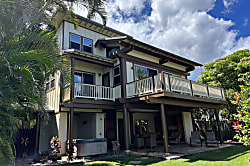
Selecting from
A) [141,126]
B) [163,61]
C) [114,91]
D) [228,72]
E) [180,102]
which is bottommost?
[141,126]

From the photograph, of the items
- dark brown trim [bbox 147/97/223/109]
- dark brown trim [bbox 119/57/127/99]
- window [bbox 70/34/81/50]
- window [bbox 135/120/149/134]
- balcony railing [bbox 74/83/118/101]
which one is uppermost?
window [bbox 70/34/81/50]

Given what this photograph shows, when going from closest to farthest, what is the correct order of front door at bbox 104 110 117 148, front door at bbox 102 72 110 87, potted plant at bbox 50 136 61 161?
potted plant at bbox 50 136 61 161, front door at bbox 104 110 117 148, front door at bbox 102 72 110 87

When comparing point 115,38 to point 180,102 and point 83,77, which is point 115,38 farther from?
point 180,102

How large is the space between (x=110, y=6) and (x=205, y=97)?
26.3ft

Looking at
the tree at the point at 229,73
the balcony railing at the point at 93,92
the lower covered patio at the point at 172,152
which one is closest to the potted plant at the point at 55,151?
the balcony railing at the point at 93,92

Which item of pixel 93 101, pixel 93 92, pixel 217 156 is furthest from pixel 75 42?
pixel 217 156

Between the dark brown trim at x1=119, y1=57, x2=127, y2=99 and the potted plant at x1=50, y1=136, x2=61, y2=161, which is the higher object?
the dark brown trim at x1=119, y1=57, x2=127, y2=99

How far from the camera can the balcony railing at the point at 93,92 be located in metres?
9.38

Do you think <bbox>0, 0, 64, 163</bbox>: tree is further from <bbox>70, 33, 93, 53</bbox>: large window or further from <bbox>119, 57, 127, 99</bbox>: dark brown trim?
<bbox>70, 33, 93, 53</bbox>: large window

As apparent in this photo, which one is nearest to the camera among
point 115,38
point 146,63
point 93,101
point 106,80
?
point 93,101

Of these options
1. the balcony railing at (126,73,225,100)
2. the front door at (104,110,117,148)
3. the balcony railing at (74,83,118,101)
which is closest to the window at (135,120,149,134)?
the front door at (104,110,117,148)

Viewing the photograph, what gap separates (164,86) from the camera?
8.30 m

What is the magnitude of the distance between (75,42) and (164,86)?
22.7 ft

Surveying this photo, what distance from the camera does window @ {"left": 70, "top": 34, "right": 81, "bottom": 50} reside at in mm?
11530
